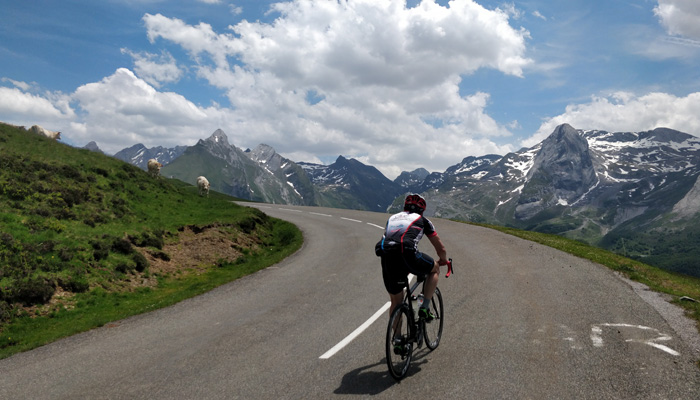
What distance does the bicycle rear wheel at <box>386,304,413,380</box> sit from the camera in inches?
250

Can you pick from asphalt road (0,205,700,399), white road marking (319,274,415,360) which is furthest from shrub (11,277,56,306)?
white road marking (319,274,415,360)

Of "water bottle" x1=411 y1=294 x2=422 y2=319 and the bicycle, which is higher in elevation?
"water bottle" x1=411 y1=294 x2=422 y2=319

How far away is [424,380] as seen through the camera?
638cm

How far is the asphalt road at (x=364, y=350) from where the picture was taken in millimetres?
6129

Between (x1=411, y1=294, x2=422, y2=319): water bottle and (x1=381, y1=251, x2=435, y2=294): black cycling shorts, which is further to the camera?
(x1=411, y1=294, x2=422, y2=319): water bottle

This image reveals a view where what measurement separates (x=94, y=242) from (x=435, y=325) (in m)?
13.8

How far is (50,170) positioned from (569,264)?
2471cm

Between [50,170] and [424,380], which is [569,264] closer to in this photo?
[424,380]

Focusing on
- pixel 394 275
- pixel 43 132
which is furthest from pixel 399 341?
pixel 43 132

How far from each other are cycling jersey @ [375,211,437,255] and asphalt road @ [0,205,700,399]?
210 cm

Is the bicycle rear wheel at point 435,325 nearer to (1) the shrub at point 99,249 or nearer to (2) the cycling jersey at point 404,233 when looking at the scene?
(2) the cycling jersey at point 404,233

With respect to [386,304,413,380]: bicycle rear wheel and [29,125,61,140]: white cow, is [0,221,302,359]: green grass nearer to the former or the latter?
[386,304,413,380]: bicycle rear wheel

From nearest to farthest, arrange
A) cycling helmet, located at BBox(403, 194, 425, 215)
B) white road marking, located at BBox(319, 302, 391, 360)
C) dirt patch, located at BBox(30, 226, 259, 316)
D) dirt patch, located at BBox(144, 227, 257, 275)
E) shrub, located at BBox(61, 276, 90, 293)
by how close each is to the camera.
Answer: cycling helmet, located at BBox(403, 194, 425, 215), white road marking, located at BBox(319, 302, 391, 360), shrub, located at BBox(61, 276, 90, 293), dirt patch, located at BBox(30, 226, 259, 316), dirt patch, located at BBox(144, 227, 257, 275)

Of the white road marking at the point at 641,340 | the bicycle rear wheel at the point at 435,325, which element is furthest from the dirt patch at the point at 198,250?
the white road marking at the point at 641,340
